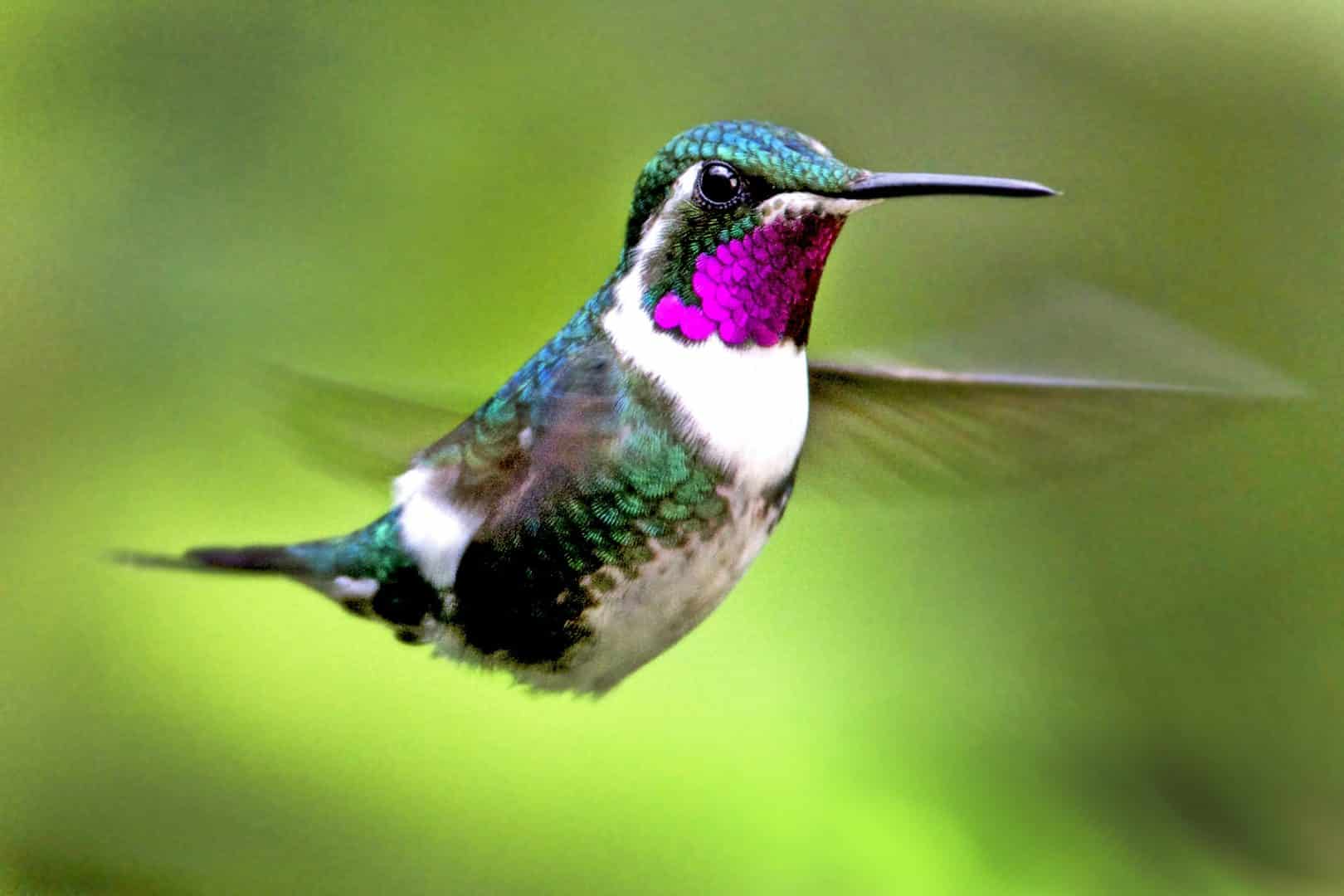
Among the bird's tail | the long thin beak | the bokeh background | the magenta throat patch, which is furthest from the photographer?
the bokeh background

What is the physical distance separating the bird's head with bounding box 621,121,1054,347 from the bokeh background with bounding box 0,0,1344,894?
0.99 meters

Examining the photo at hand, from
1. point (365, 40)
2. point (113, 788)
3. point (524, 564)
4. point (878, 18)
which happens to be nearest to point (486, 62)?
point (365, 40)

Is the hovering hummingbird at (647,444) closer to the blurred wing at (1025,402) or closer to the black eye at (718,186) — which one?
the black eye at (718,186)

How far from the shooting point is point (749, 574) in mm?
1989

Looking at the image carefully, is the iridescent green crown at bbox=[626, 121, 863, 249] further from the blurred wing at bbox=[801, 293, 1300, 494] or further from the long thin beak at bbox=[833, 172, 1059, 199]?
the blurred wing at bbox=[801, 293, 1300, 494]

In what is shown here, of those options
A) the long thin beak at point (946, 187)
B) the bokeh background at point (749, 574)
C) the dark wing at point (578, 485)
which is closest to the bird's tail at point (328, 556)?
the dark wing at point (578, 485)

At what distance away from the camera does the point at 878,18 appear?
2275 millimetres

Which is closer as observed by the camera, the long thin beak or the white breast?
the long thin beak

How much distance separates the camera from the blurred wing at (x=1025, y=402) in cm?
100

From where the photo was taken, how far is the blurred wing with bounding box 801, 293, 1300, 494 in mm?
998

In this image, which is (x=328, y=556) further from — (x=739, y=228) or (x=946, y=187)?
(x=946, y=187)

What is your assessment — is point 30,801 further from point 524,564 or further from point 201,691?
point 524,564

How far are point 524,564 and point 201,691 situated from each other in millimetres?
1223

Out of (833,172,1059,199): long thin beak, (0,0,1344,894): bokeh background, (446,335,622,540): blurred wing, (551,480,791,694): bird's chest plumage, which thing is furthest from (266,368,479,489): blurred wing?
(0,0,1344,894): bokeh background
